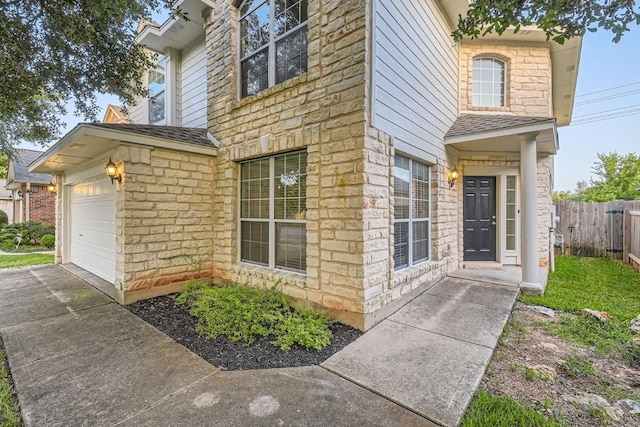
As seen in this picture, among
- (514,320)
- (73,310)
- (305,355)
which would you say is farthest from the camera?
(73,310)

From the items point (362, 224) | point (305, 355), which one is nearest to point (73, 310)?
point (305, 355)

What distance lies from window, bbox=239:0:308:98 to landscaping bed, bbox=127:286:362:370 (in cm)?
391

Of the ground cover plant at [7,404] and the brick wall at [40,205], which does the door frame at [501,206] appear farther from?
the brick wall at [40,205]

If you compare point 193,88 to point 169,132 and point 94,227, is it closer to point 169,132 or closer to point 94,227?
point 169,132

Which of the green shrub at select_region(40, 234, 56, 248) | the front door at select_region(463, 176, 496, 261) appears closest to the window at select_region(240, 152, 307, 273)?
the front door at select_region(463, 176, 496, 261)

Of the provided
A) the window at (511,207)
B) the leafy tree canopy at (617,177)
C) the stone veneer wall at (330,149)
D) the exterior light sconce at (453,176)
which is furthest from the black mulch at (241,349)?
the leafy tree canopy at (617,177)

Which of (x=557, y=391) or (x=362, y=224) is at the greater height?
(x=362, y=224)

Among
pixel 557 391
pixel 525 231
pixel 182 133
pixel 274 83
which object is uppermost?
pixel 274 83

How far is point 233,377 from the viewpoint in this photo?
2.64 metres

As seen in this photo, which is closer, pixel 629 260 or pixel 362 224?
pixel 362 224

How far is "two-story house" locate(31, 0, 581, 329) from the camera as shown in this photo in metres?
3.85

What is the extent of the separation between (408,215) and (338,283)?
192 cm

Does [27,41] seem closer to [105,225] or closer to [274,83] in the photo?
[105,225]

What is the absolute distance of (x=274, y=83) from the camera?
15.9 ft
